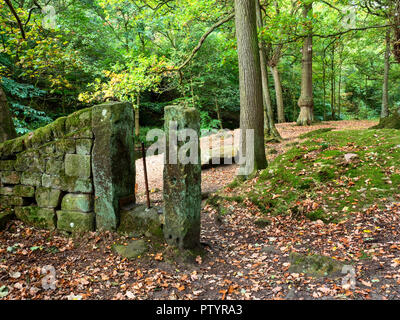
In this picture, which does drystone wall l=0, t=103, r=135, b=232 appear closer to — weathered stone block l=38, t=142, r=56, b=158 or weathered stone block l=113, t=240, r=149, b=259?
weathered stone block l=38, t=142, r=56, b=158

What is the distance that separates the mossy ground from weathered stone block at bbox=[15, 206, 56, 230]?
3.52m

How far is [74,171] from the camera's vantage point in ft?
14.8

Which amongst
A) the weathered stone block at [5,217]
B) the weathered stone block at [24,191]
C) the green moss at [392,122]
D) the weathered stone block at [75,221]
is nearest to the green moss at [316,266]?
the weathered stone block at [75,221]

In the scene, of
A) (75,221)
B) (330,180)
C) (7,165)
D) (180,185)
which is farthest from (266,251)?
(7,165)

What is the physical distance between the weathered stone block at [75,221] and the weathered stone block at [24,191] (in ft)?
2.45

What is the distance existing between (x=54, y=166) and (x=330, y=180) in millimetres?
5371

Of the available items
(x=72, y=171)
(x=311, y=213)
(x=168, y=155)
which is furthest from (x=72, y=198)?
(x=311, y=213)

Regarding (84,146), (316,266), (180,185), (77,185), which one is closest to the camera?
(316,266)

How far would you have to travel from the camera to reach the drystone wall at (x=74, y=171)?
423 centimetres

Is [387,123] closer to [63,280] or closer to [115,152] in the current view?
[115,152]

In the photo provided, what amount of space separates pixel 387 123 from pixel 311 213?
235 inches

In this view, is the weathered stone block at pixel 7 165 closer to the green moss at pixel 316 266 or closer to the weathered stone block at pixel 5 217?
the weathered stone block at pixel 5 217

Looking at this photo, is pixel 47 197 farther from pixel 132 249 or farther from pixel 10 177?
pixel 132 249
